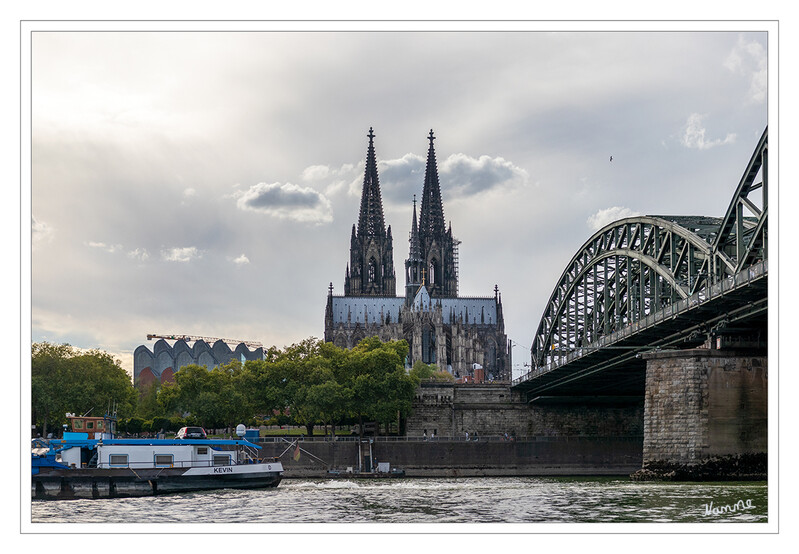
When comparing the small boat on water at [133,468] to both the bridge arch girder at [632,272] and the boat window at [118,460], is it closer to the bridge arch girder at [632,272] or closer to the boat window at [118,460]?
the boat window at [118,460]

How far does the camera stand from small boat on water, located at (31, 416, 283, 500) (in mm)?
59812

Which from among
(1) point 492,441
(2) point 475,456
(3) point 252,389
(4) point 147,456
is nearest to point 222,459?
(4) point 147,456

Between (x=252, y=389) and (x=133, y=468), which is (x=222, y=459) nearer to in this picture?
(x=133, y=468)

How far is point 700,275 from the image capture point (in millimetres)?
68500

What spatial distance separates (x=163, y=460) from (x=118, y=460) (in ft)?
8.11

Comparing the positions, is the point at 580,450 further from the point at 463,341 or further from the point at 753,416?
the point at 463,341

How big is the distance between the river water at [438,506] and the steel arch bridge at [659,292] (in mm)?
9292

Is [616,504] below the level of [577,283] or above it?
below

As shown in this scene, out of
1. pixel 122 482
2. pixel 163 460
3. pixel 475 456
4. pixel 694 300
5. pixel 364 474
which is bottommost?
pixel 364 474

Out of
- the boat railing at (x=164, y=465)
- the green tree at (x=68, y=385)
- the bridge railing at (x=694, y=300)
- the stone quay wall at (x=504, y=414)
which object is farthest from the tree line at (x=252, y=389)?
the boat railing at (x=164, y=465)

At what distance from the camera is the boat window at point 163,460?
63947mm

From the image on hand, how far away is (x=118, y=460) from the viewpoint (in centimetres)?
6319
